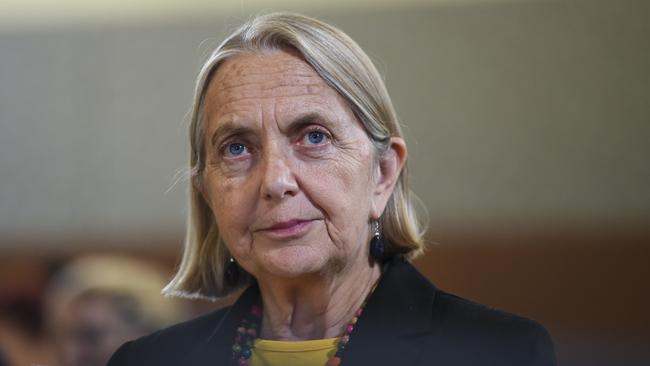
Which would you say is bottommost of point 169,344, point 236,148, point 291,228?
point 169,344

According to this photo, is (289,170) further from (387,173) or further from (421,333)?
(421,333)

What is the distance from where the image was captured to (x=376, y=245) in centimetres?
133

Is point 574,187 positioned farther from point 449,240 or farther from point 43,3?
point 43,3

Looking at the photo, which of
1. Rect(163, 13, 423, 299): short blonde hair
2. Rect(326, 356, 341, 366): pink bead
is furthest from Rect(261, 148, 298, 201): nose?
Rect(326, 356, 341, 366): pink bead

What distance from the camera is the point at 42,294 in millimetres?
1506

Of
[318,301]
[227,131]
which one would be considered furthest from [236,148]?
[318,301]

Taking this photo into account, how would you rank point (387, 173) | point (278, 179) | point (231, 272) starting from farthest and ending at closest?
point (231, 272), point (387, 173), point (278, 179)

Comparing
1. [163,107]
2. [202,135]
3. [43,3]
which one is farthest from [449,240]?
[43,3]

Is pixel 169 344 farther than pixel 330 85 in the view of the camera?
Yes

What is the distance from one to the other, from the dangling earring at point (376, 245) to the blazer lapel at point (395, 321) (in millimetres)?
29

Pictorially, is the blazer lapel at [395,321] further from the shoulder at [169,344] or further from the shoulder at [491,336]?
the shoulder at [169,344]

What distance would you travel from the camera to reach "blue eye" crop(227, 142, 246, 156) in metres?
1.27

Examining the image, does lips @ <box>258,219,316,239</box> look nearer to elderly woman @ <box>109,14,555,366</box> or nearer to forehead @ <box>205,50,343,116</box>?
elderly woman @ <box>109,14,555,366</box>

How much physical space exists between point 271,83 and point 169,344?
1.54ft
